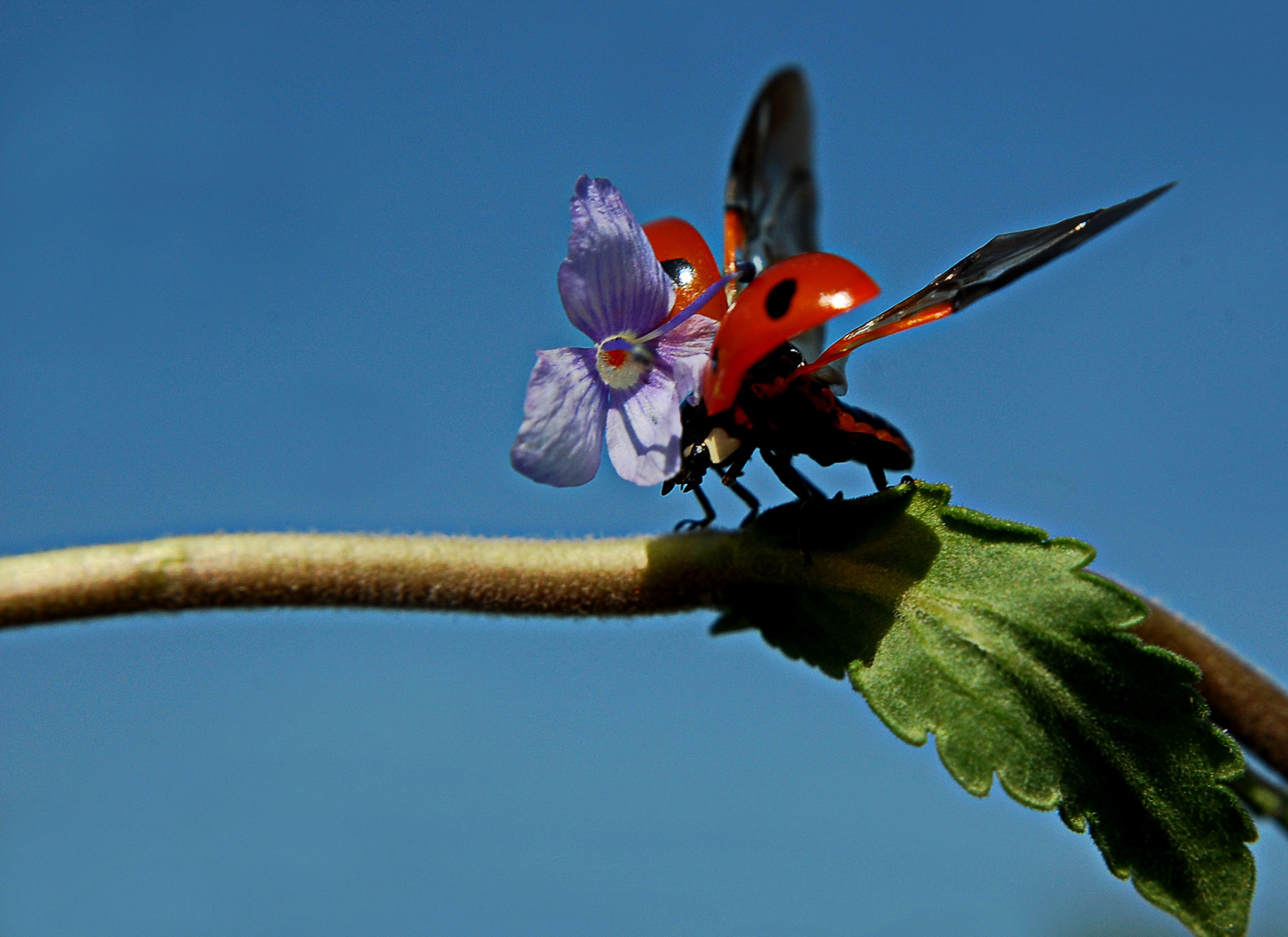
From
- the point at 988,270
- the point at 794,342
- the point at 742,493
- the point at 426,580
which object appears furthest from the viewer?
the point at 794,342

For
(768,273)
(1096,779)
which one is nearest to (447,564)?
(768,273)

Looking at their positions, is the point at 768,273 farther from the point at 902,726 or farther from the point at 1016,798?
the point at 1016,798

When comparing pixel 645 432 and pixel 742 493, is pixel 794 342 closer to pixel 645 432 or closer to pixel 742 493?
pixel 742 493

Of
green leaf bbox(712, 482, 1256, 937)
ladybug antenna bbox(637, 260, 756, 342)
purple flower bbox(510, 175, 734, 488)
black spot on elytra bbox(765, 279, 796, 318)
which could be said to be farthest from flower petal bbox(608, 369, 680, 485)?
green leaf bbox(712, 482, 1256, 937)

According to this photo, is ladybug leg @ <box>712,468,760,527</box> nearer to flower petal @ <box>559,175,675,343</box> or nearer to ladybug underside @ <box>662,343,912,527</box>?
ladybug underside @ <box>662,343,912,527</box>

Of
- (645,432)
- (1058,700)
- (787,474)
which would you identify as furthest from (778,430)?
(1058,700)

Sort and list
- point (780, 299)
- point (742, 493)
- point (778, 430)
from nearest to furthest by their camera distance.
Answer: point (780, 299) < point (778, 430) < point (742, 493)

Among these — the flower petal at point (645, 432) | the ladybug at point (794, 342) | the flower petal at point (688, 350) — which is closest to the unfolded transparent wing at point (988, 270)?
the ladybug at point (794, 342)
